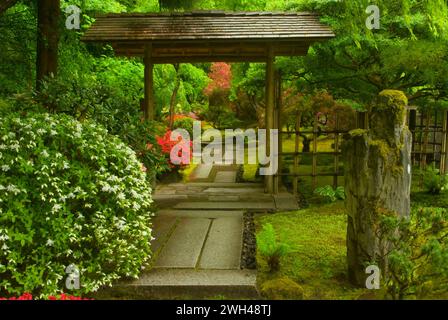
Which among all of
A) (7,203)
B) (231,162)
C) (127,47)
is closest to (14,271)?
(7,203)

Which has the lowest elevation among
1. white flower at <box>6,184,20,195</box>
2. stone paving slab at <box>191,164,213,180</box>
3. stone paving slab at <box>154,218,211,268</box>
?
stone paving slab at <box>191,164,213,180</box>

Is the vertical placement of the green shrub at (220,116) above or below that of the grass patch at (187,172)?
above

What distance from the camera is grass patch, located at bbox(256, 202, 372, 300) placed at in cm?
553

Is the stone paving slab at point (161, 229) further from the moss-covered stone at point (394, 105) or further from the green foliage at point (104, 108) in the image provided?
the moss-covered stone at point (394, 105)

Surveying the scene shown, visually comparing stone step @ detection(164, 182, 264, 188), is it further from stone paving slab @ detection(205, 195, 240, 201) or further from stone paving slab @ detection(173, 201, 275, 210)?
stone paving slab @ detection(173, 201, 275, 210)

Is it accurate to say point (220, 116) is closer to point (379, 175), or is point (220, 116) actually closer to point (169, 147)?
point (169, 147)

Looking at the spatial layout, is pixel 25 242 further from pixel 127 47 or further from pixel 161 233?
pixel 127 47

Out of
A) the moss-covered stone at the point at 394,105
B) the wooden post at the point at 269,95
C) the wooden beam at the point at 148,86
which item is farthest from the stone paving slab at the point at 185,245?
the wooden beam at the point at 148,86

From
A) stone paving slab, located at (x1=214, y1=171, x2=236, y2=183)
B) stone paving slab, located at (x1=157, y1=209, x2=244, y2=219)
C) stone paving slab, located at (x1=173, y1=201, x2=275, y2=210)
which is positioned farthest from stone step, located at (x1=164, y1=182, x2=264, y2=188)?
stone paving slab, located at (x1=157, y1=209, x2=244, y2=219)

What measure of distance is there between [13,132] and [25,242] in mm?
1250

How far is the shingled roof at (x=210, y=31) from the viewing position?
941 centimetres

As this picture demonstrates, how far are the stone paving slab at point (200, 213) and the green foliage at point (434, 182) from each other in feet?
14.0

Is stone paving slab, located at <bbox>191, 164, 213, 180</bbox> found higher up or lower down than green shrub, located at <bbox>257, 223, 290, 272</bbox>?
lower down

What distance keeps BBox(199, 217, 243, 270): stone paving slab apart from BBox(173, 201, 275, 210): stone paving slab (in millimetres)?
1099
